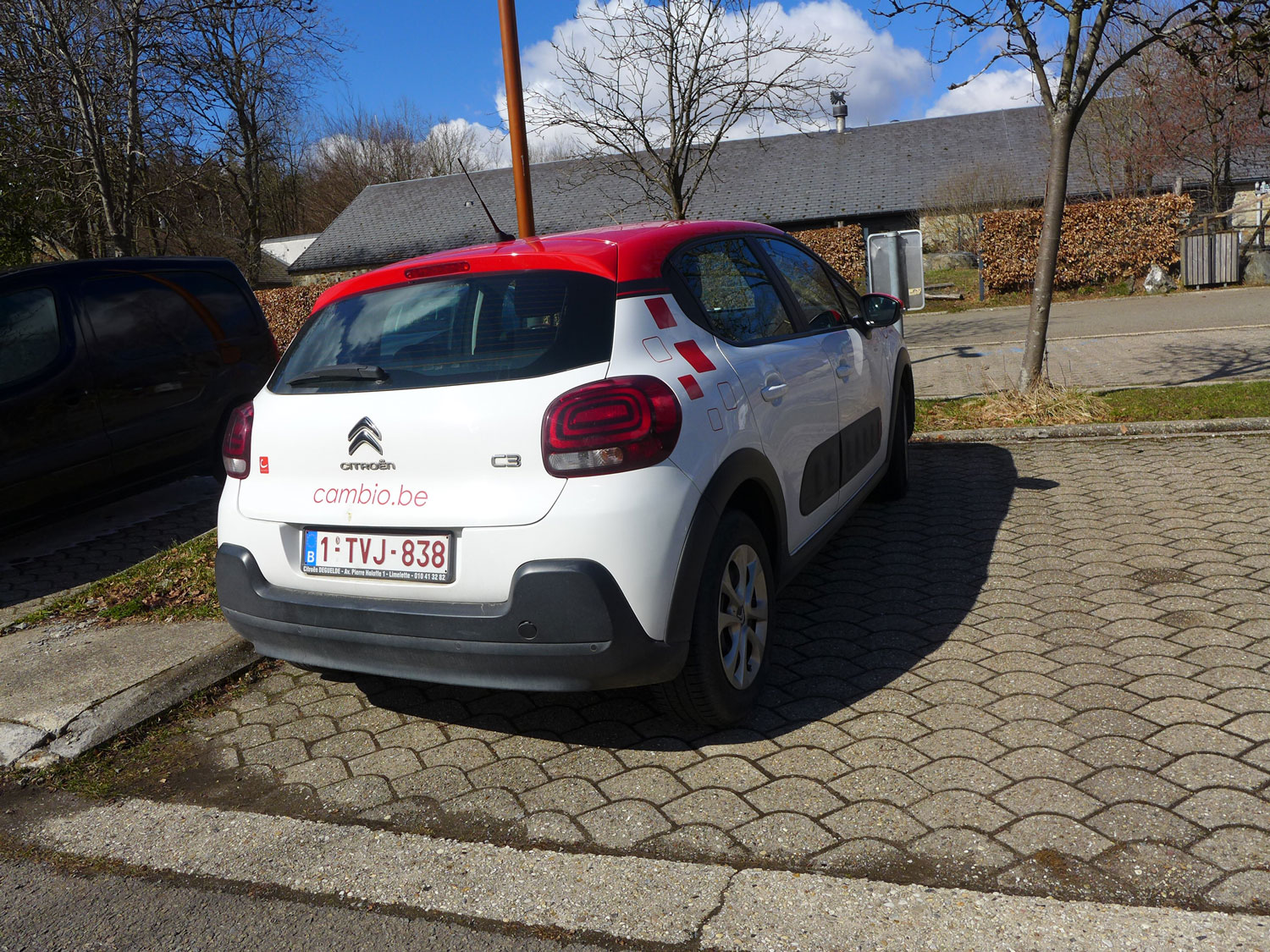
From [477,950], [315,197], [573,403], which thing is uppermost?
[315,197]

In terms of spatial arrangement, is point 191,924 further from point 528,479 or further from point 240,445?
point 240,445

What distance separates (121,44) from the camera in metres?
13.4

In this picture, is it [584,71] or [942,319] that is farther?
[942,319]

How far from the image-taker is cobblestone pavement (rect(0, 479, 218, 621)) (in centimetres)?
610

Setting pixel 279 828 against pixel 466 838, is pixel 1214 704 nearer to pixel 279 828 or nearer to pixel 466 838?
pixel 466 838

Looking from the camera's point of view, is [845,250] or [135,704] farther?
[845,250]

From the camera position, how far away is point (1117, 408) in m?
8.51

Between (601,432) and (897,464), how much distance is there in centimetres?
358

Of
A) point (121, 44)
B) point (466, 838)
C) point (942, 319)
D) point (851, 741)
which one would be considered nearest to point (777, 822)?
Answer: point (851, 741)

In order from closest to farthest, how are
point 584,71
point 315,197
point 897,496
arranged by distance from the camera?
point 897,496, point 584,71, point 315,197

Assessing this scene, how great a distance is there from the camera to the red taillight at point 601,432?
309 centimetres

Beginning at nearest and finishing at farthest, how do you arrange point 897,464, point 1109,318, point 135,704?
point 135,704 < point 897,464 < point 1109,318

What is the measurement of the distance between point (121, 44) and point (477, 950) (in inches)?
555

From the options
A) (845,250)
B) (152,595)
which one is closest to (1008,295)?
(845,250)
